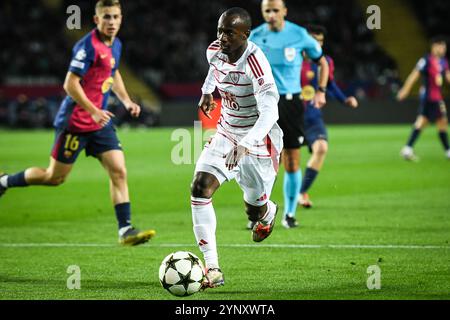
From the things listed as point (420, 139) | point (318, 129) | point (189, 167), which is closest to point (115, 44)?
point (318, 129)

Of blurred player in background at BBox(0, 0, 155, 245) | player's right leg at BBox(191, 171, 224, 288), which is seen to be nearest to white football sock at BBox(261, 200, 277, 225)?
player's right leg at BBox(191, 171, 224, 288)

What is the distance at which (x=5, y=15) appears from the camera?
126 feet

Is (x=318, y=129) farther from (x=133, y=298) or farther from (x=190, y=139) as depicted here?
(x=190, y=139)

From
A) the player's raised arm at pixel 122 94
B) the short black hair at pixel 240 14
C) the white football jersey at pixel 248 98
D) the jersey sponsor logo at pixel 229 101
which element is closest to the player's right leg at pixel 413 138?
the player's raised arm at pixel 122 94

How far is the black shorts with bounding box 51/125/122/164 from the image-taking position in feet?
29.6

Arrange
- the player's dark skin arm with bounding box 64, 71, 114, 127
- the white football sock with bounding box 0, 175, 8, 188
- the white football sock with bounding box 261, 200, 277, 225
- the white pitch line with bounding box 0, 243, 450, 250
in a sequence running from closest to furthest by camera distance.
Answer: the white football sock with bounding box 261, 200, 277, 225 < the player's dark skin arm with bounding box 64, 71, 114, 127 < the white pitch line with bounding box 0, 243, 450, 250 < the white football sock with bounding box 0, 175, 8, 188

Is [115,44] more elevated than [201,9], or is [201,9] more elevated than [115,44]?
[115,44]

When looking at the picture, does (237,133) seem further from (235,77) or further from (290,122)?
(290,122)

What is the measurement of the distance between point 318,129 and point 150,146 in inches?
488

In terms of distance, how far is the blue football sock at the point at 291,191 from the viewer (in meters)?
10.5

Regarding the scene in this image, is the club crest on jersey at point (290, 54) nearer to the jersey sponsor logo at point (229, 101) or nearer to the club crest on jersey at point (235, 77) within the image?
the jersey sponsor logo at point (229, 101)

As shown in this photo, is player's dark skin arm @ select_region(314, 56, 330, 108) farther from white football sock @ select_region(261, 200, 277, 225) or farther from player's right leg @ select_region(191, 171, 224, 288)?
player's right leg @ select_region(191, 171, 224, 288)

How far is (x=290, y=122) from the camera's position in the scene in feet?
34.0

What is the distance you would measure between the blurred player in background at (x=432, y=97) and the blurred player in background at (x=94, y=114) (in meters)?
11.1
